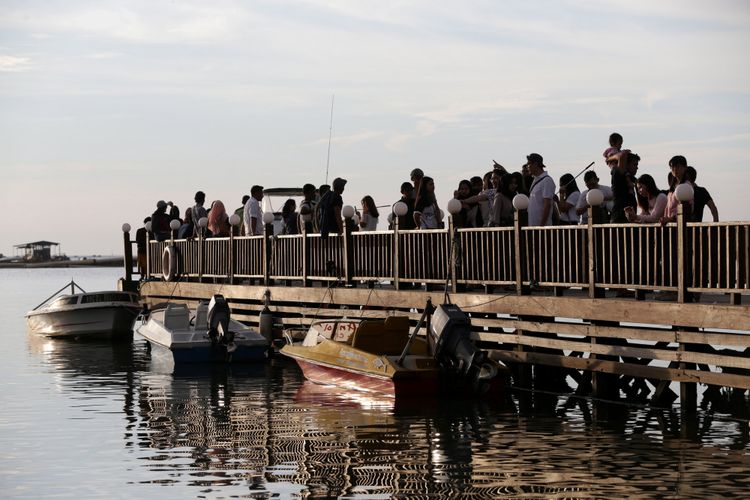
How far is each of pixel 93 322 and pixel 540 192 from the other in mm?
20016

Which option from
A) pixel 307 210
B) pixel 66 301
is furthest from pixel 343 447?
pixel 66 301

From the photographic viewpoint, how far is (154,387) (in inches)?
968

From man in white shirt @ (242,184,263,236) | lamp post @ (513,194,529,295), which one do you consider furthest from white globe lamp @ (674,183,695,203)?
man in white shirt @ (242,184,263,236)

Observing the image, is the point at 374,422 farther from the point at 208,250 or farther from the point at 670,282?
the point at 208,250

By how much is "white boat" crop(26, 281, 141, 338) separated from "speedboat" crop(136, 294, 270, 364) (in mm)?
9000

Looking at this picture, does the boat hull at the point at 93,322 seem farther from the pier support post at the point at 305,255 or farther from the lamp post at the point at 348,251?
the lamp post at the point at 348,251

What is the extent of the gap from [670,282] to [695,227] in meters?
0.91

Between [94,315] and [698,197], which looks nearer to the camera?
[698,197]

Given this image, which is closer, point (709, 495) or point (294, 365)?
point (709, 495)

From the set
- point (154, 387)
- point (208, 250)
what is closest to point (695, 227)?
point (154, 387)

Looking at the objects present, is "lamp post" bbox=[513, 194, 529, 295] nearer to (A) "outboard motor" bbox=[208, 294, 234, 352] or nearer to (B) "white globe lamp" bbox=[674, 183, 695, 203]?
(B) "white globe lamp" bbox=[674, 183, 695, 203]

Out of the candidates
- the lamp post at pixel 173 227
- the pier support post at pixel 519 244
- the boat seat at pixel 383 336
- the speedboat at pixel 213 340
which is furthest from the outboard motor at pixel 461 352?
the lamp post at pixel 173 227

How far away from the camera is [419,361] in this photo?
66.4ft

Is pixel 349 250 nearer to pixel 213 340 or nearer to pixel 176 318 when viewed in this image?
pixel 213 340
